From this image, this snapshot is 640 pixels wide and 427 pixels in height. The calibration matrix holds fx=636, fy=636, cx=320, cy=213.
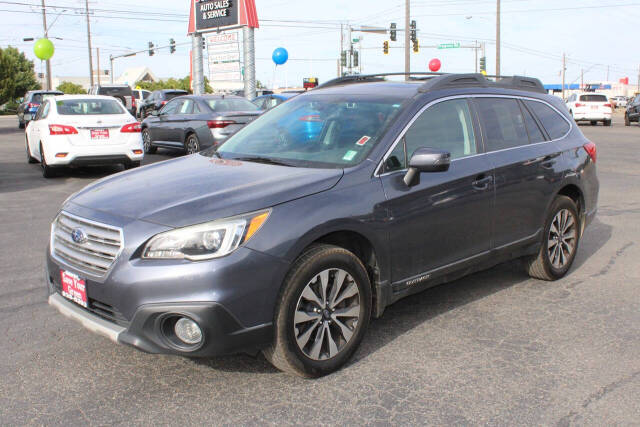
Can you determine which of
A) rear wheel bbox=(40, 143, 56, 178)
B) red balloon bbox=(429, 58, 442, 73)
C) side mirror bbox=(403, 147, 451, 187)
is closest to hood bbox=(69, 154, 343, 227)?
side mirror bbox=(403, 147, 451, 187)

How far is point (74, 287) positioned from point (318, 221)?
144 centimetres

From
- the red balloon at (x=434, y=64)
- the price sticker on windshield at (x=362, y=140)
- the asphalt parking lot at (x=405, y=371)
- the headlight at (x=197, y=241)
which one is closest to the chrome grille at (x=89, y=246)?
the headlight at (x=197, y=241)

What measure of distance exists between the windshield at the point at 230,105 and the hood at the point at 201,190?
36.8 feet

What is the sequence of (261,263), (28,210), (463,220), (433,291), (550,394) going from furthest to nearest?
(28,210) < (433,291) < (463,220) < (550,394) < (261,263)

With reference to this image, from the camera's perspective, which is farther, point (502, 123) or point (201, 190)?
point (502, 123)

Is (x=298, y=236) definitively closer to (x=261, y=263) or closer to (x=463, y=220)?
(x=261, y=263)

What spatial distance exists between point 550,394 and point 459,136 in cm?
198

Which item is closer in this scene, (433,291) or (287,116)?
(287,116)

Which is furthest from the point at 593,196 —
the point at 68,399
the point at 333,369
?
the point at 68,399

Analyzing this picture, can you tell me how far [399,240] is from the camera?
4078mm

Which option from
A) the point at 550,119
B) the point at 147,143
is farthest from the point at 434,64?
the point at 550,119

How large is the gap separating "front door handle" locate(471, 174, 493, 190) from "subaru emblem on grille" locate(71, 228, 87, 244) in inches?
105

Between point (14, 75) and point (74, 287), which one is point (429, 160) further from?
point (14, 75)

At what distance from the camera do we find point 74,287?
3621 millimetres
